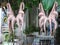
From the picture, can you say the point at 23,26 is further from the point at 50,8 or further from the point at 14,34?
the point at 50,8

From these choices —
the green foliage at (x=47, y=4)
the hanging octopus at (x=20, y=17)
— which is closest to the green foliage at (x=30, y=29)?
the hanging octopus at (x=20, y=17)

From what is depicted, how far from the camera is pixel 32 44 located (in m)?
1.98

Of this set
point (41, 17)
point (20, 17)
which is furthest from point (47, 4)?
point (20, 17)

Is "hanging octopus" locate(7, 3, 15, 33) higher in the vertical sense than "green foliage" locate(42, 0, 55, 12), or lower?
lower

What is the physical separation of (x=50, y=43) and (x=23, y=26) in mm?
297

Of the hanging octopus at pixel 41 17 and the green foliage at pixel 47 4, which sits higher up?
the green foliage at pixel 47 4

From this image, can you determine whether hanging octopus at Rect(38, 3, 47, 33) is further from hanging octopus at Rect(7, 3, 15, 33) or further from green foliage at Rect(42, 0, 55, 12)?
hanging octopus at Rect(7, 3, 15, 33)

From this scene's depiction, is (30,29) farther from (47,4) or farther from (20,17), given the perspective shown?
(47,4)

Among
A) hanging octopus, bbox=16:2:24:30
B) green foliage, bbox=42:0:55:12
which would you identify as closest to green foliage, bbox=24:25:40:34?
hanging octopus, bbox=16:2:24:30

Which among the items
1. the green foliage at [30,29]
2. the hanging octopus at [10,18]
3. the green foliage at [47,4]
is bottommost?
the green foliage at [30,29]

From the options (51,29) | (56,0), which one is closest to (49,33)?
(51,29)

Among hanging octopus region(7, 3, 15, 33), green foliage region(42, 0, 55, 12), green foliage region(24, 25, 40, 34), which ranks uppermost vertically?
green foliage region(42, 0, 55, 12)

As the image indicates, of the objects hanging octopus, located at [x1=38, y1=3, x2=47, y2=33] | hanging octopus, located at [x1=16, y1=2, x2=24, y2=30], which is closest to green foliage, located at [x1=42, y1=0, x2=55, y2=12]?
hanging octopus, located at [x1=38, y1=3, x2=47, y2=33]

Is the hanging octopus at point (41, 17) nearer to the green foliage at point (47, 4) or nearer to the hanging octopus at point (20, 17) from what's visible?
the green foliage at point (47, 4)
